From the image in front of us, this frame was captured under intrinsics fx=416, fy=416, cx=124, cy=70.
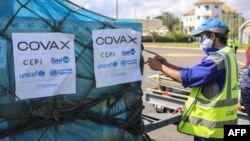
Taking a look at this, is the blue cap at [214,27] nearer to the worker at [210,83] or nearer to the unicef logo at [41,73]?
the worker at [210,83]

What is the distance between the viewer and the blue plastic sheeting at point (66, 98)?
2814 mm

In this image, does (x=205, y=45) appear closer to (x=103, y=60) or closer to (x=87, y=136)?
(x=103, y=60)

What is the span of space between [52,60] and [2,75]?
1.20 ft

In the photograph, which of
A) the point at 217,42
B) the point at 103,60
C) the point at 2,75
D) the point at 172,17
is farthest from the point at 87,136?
the point at 172,17

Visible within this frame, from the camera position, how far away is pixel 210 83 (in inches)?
150

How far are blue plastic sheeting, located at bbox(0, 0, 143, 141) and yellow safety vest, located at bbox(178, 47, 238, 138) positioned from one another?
628 millimetres

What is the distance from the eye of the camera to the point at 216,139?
3902 millimetres

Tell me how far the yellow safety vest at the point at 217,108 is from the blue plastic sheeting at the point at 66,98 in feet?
2.06

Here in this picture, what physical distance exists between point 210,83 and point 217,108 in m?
0.24

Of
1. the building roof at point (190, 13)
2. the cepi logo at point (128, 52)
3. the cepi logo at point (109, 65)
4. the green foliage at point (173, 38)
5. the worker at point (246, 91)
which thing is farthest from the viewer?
the building roof at point (190, 13)

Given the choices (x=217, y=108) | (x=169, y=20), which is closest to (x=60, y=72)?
(x=217, y=108)

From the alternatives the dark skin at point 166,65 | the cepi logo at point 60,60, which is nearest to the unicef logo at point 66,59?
the cepi logo at point 60,60

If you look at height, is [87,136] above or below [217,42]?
below

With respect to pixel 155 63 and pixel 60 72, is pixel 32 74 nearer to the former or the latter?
pixel 60 72
